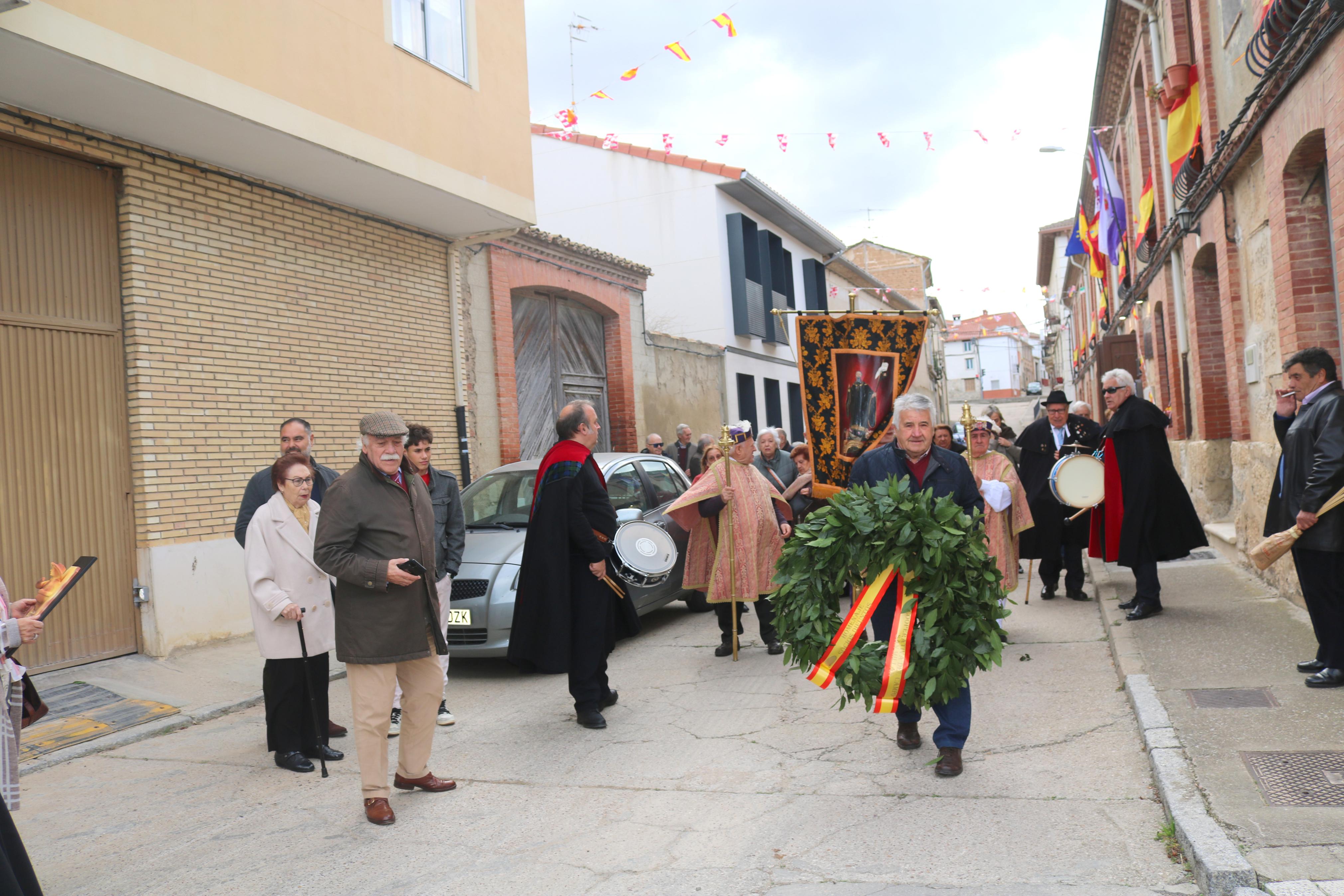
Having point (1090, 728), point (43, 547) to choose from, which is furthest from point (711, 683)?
point (43, 547)

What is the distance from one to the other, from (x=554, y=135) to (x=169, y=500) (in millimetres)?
15780

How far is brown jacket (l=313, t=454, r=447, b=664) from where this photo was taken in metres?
4.50

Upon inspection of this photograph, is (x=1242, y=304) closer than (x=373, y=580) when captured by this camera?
No

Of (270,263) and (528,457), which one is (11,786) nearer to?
(270,263)

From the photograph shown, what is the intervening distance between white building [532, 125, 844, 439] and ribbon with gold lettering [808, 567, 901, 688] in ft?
55.2

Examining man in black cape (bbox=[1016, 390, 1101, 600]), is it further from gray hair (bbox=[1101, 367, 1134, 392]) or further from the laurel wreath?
the laurel wreath

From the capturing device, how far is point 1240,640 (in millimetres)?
6430

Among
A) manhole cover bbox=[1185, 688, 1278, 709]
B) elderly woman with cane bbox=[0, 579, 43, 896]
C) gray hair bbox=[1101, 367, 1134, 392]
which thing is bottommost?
manhole cover bbox=[1185, 688, 1278, 709]

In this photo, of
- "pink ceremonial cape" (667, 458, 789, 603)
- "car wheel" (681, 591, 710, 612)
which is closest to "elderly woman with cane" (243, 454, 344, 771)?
"pink ceremonial cape" (667, 458, 789, 603)

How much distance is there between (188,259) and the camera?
872 cm

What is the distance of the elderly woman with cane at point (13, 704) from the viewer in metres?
2.94

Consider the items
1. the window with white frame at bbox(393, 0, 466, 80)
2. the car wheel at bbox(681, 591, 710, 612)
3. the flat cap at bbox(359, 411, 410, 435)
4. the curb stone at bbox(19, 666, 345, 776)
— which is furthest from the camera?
the window with white frame at bbox(393, 0, 466, 80)

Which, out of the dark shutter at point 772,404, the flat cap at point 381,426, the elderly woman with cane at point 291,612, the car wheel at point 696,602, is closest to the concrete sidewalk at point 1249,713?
the flat cap at point 381,426

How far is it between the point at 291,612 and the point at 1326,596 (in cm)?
543
